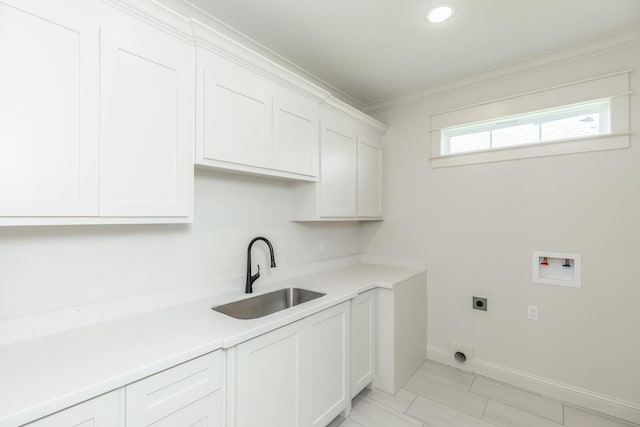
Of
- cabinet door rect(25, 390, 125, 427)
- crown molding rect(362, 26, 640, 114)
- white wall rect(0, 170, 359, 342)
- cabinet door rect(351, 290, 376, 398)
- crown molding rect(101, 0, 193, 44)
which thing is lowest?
cabinet door rect(351, 290, 376, 398)

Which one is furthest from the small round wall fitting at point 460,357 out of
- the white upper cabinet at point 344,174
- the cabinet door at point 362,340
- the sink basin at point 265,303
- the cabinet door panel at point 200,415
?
the cabinet door panel at point 200,415

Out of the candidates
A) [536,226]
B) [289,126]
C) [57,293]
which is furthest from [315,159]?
[536,226]

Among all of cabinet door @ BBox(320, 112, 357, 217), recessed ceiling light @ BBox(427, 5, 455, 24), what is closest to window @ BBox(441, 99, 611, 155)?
cabinet door @ BBox(320, 112, 357, 217)

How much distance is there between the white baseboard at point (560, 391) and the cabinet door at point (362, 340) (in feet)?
3.13

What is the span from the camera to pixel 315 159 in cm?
216

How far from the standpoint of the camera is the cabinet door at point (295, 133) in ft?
6.08

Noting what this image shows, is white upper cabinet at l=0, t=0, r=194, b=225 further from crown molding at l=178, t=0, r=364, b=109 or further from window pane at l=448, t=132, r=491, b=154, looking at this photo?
window pane at l=448, t=132, r=491, b=154

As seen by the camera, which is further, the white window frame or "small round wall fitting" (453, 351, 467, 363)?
"small round wall fitting" (453, 351, 467, 363)

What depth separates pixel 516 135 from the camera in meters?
2.41

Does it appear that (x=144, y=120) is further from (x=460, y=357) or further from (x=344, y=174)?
(x=460, y=357)

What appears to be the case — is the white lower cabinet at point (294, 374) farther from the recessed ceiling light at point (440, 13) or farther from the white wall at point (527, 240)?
the recessed ceiling light at point (440, 13)

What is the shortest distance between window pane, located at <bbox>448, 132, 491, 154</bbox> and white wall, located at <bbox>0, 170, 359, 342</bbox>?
5.27ft

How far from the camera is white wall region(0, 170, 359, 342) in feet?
3.89

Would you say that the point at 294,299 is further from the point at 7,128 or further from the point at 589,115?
the point at 589,115
